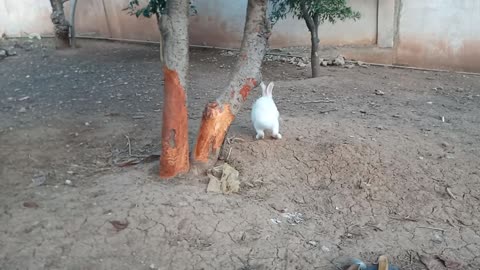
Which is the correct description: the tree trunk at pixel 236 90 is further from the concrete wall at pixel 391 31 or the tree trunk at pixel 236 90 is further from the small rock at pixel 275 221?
the concrete wall at pixel 391 31

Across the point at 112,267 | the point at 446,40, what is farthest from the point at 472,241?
the point at 446,40

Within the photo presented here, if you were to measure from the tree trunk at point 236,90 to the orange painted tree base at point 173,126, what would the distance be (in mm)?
197

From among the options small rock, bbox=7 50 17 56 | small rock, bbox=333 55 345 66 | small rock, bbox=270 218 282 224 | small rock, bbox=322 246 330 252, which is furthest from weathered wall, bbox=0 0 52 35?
small rock, bbox=322 246 330 252

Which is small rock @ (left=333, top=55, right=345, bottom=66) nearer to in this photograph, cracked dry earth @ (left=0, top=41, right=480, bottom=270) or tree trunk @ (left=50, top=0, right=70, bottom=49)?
cracked dry earth @ (left=0, top=41, right=480, bottom=270)

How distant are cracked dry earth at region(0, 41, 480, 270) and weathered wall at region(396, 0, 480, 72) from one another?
4.46 ft

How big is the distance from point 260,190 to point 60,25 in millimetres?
7271

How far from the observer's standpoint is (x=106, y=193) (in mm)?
4016

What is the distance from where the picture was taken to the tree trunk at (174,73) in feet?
13.1

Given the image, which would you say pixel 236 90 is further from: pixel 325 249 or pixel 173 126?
pixel 325 249

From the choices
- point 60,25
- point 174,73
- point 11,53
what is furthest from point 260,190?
point 11,53

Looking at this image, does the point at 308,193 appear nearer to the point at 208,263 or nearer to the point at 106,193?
the point at 208,263

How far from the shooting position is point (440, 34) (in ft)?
26.1

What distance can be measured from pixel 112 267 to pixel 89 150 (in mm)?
2117

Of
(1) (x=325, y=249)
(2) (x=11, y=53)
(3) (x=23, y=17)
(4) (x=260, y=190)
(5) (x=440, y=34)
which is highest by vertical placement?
(3) (x=23, y=17)
